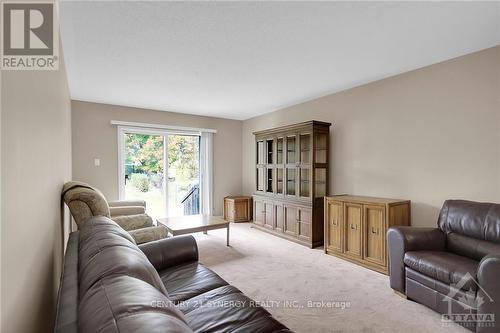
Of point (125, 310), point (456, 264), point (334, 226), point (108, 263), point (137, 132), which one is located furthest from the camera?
point (137, 132)

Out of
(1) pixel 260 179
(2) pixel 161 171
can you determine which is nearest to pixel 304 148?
(1) pixel 260 179

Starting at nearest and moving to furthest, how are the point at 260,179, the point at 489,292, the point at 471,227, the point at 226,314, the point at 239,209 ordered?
the point at 226,314, the point at 489,292, the point at 471,227, the point at 260,179, the point at 239,209

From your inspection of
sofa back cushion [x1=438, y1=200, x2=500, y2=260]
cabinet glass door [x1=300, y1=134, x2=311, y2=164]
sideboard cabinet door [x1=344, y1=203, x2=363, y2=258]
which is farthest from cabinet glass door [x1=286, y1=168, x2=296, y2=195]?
sofa back cushion [x1=438, y1=200, x2=500, y2=260]

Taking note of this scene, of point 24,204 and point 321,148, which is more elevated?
point 321,148

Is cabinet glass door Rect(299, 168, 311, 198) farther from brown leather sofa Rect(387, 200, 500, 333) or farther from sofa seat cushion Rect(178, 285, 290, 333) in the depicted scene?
sofa seat cushion Rect(178, 285, 290, 333)

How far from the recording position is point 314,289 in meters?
2.57

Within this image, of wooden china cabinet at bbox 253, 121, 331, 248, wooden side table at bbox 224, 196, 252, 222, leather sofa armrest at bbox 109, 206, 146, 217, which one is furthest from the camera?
wooden side table at bbox 224, 196, 252, 222

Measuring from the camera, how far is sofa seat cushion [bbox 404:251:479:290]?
6.21 feet

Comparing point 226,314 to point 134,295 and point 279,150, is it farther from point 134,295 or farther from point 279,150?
point 279,150

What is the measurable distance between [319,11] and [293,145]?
265 centimetres

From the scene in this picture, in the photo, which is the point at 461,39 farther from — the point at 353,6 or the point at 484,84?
the point at 353,6

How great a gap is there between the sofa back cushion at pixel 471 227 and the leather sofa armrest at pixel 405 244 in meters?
0.11

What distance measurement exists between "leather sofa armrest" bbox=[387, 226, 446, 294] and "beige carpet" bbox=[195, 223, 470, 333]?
0.60 ft
